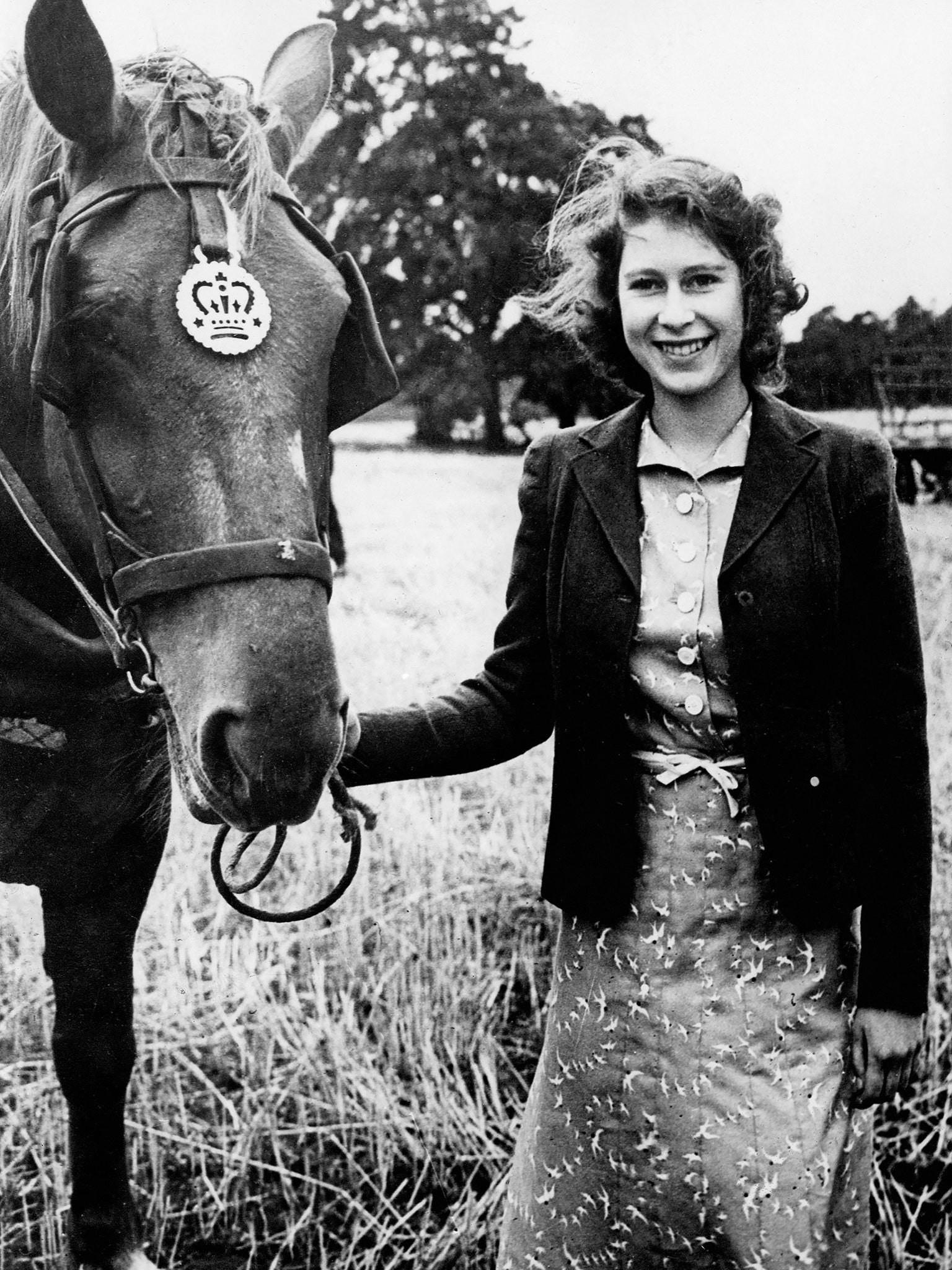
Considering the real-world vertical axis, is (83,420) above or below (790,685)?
above

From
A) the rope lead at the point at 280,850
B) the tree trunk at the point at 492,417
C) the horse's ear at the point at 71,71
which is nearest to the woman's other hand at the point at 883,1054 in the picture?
the rope lead at the point at 280,850

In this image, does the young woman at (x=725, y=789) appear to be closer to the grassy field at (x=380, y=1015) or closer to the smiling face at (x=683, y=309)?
the smiling face at (x=683, y=309)

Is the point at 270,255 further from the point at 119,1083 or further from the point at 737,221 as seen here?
the point at 119,1083

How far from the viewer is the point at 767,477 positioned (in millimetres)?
1688

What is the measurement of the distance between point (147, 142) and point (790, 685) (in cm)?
119

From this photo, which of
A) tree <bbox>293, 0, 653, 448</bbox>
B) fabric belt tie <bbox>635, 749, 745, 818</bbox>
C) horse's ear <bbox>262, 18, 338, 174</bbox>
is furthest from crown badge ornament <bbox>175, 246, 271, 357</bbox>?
tree <bbox>293, 0, 653, 448</bbox>

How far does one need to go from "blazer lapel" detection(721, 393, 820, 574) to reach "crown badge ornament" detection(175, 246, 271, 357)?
28.6 inches

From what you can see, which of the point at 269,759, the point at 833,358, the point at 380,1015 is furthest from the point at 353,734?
the point at 833,358

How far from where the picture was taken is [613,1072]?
178 cm

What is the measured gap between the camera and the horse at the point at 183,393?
4.67ft

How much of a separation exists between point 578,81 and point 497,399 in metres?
0.74

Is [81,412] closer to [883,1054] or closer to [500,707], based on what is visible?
[500,707]

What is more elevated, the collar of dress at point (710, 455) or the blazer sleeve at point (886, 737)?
the collar of dress at point (710, 455)

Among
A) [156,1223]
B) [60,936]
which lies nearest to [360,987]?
[156,1223]
